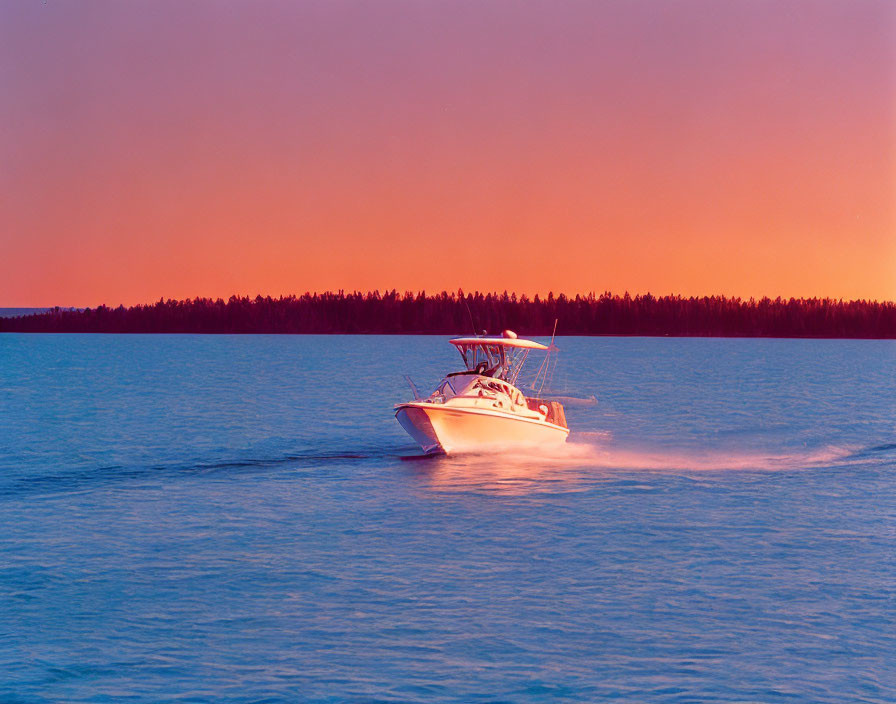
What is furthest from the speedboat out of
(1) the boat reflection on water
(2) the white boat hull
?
(1) the boat reflection on water

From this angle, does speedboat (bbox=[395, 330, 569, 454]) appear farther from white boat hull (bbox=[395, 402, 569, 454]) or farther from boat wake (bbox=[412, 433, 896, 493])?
boat wake (bbox=[412, 433, 896, 493])

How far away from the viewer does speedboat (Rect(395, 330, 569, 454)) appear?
37.1 m

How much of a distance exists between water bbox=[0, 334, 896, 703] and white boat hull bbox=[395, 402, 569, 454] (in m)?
0.68

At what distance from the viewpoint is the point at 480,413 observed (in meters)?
36.9

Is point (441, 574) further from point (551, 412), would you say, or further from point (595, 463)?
point (551, 412)

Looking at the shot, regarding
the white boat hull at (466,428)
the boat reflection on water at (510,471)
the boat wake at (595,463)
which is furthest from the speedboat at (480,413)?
the boat wake at (595,463)

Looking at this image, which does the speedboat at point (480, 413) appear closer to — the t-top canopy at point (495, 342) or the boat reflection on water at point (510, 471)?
the t-top canopy at point (495, 342)

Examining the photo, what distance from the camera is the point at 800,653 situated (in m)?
16.8

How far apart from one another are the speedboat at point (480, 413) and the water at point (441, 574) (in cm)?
84

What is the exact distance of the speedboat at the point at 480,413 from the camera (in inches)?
1459

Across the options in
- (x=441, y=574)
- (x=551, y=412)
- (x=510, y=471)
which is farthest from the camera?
(x=551, y=412)

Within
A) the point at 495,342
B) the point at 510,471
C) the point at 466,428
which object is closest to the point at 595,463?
the point at 510,471

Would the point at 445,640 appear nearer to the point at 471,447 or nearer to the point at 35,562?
the point at 35,562

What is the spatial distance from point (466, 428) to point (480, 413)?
2.98 feet
